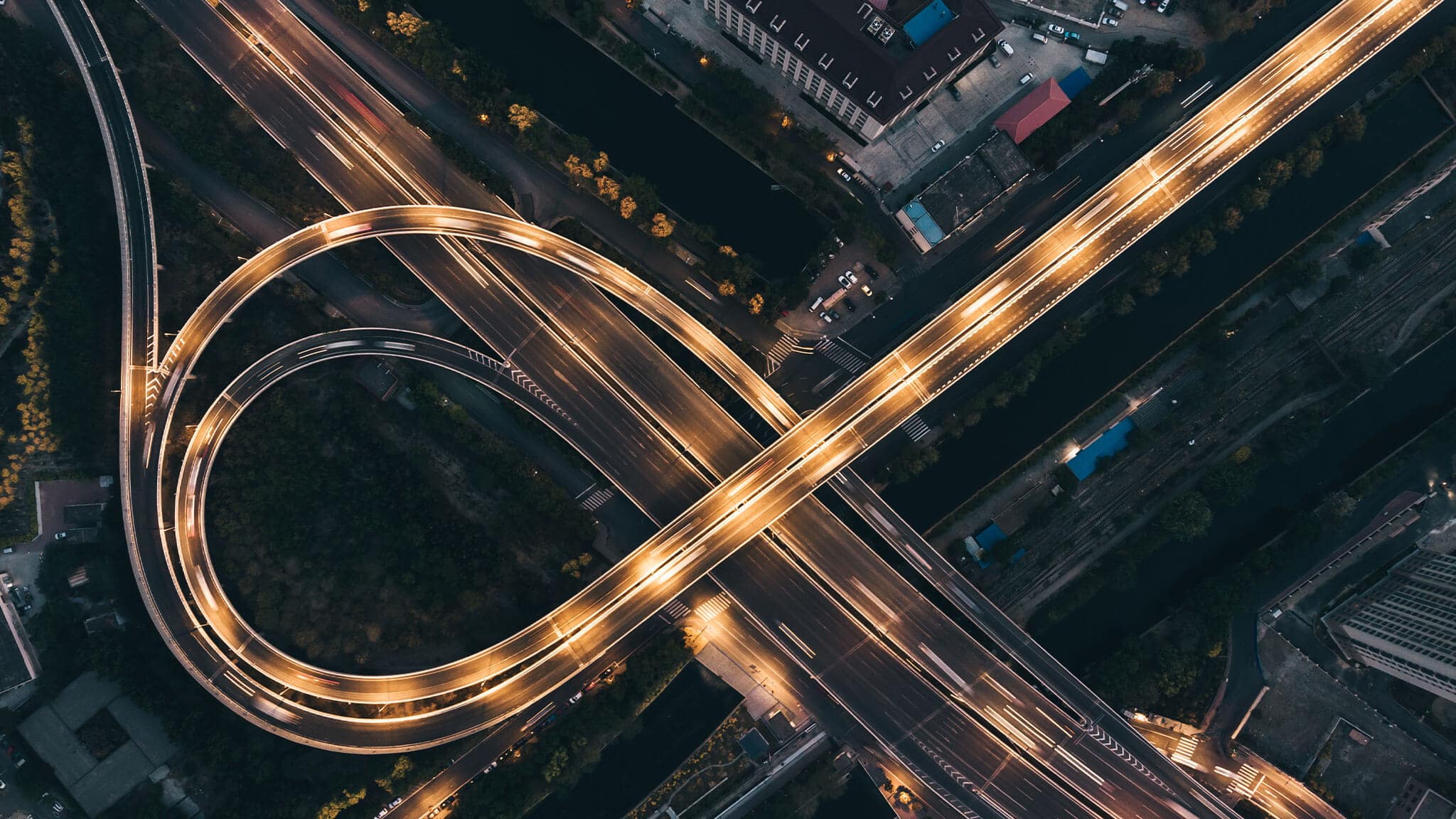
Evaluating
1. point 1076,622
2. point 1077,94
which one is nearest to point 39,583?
point 1076,622

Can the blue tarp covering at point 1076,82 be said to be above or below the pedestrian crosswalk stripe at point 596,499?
above

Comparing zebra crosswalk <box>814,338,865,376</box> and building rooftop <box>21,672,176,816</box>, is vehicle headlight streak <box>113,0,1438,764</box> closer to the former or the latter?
zebra crosswalk <box>814,338,865,376</box>

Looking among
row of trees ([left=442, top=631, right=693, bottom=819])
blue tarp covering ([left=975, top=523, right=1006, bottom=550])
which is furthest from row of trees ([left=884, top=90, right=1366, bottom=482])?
row of trees ([left=442, top=631, right=693, bottom=819])

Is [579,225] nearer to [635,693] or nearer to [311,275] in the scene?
[311,275]

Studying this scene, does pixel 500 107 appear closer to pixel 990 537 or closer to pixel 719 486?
pixel 719 486

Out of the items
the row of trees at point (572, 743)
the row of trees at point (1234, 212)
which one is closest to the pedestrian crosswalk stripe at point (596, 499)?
the row of trees at point (572, 743)

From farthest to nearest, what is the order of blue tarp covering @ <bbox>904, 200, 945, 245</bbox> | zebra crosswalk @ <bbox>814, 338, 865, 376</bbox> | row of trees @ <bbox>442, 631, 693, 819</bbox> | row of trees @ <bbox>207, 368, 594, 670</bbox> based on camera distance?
zebra crosswalk @ <bbox>814, 338, 865, 376</bbox>
row of trees @ <bbox>207, 368, 594, 670</bbox>
blue tarp covering @ <bbox>904, 200, 945, 245</bbox>
row of trees @ <bbox>442, 631, 693, 819</bbox>

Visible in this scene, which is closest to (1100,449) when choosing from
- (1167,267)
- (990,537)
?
(990,537)

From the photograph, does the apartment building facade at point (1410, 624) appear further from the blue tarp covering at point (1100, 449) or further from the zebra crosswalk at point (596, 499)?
the zebra crosswalk at point (596, 499)
